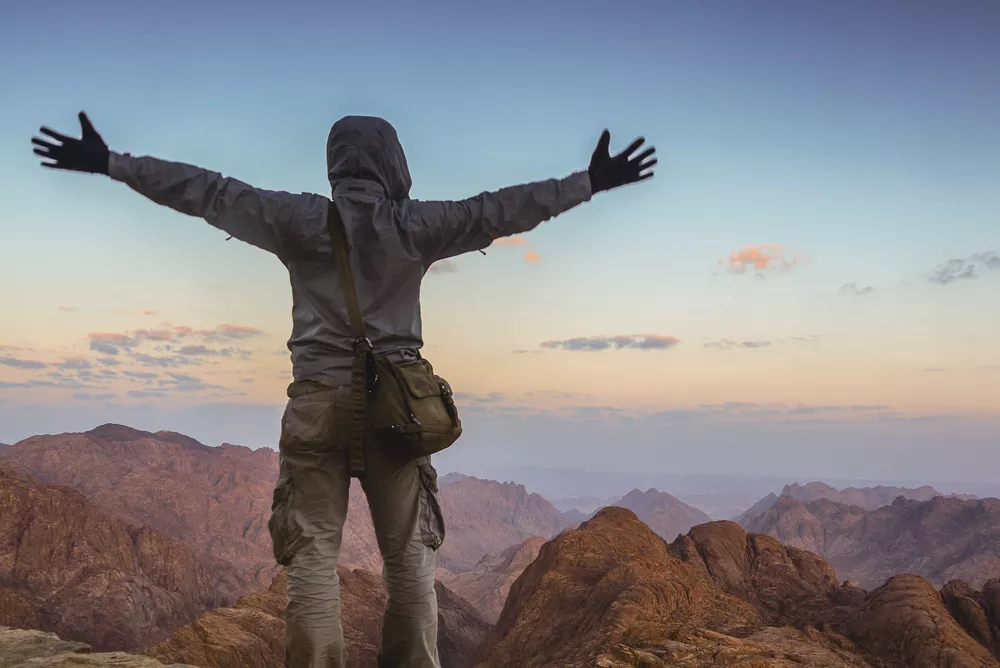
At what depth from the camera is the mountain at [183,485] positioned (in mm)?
77000

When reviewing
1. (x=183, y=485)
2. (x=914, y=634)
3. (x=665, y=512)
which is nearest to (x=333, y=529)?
(x=914, y=634)

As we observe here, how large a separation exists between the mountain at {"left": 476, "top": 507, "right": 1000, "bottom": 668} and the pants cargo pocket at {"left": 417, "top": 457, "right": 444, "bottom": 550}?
4.61 m

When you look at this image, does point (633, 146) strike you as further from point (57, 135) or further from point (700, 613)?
point (700, 613)

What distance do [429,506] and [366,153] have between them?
6.78 feet

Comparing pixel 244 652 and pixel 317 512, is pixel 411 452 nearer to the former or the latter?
pixel 317 512

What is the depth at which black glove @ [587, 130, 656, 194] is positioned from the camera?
176 inches

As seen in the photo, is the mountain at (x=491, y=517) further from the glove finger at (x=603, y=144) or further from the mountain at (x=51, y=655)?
the glove finger at (x=603, y=144)

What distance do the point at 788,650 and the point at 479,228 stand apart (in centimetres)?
758

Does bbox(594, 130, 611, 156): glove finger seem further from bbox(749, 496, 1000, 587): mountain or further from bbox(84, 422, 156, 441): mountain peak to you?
bbox(84, 422, 156, 441): mountain peak

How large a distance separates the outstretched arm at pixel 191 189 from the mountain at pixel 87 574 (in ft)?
114

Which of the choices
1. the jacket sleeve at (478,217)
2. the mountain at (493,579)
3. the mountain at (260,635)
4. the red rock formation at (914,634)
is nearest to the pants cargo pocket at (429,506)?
the jacket sleeve at (478,217)

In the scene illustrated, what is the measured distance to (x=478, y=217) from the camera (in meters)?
4.16

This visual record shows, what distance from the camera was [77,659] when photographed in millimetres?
6340

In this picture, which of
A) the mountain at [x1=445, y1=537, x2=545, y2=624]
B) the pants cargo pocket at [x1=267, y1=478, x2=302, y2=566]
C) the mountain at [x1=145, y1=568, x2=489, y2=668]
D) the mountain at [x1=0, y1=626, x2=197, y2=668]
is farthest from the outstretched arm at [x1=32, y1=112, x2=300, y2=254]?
the mountain at [x1=445, y1=537, x2=545, y2=624]
